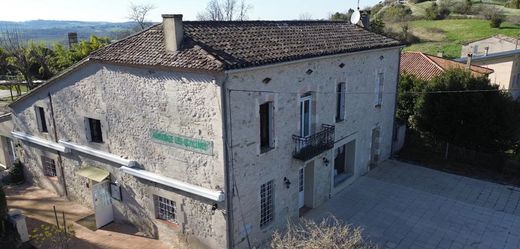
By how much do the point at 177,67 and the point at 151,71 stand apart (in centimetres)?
145

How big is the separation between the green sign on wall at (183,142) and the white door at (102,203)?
3.63 m

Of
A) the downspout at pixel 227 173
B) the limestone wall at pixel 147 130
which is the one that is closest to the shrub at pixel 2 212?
the limestone wall at pixel 147 130

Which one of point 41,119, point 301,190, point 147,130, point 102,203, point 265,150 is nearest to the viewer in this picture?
point 265,150

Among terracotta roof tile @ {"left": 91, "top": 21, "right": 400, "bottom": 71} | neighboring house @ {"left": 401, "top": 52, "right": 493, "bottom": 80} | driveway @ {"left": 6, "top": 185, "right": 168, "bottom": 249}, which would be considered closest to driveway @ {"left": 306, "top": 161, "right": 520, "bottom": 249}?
terracotta roof tile @ {"left": 91, "top": 21, "right": 400, "bottom": 71}

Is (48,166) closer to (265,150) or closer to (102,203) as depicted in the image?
(102,203)

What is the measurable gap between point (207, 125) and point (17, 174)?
13310 millimetres

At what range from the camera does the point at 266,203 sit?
13.7 meters

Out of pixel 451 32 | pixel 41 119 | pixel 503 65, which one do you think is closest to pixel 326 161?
pixel 41 119

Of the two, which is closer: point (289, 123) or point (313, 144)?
point (289, 123)

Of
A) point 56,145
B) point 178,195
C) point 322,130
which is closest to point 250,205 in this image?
A: point 178,195

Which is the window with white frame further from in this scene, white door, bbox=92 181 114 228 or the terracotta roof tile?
the terracotta roof tile

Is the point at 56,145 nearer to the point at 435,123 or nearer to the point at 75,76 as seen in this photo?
the point at 75,76

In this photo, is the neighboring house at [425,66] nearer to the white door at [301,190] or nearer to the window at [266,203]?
the white door at [301,190]

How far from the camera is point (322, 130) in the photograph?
15617mm
